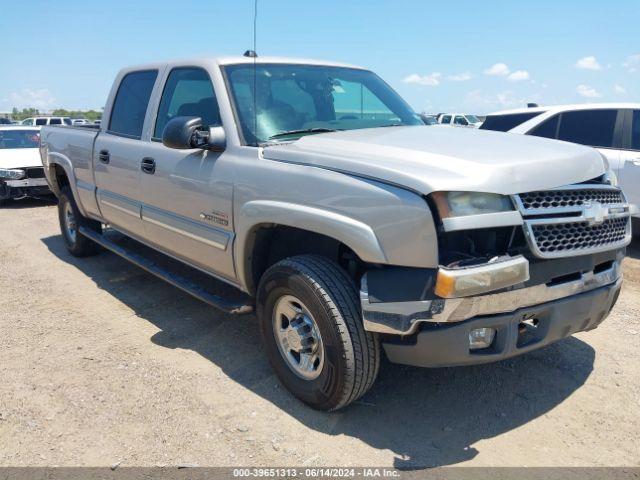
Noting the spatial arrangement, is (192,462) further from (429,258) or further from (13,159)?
(13,159)

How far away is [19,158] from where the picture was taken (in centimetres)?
1059

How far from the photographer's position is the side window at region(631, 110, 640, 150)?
671 cm

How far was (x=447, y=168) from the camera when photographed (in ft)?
8.41

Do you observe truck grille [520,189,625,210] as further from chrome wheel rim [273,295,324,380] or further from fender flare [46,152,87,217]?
fender flare [46,152,87,217]

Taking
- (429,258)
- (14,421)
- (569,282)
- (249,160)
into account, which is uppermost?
(249,160)

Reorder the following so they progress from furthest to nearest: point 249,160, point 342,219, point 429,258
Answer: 1. point 249,160
2. point 342,219
3. point 429,258

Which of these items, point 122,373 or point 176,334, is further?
point 176,334

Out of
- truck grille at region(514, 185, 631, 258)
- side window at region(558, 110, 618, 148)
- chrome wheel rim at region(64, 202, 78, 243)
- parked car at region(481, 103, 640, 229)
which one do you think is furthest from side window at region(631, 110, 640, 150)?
chrome wheel rim at region(64, 202, 78, 243)

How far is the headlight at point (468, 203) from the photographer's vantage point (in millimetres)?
2479

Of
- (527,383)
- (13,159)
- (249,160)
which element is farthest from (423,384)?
(13,159)

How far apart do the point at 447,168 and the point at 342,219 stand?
0.56 meters

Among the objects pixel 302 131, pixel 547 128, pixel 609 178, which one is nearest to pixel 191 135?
pixel 302 131

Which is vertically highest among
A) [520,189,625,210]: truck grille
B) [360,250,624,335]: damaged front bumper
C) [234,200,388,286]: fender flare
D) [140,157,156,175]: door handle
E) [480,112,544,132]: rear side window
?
[480,112,544,132]: rear side window

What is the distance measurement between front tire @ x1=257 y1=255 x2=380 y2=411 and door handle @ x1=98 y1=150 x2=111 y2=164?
2.46 m
